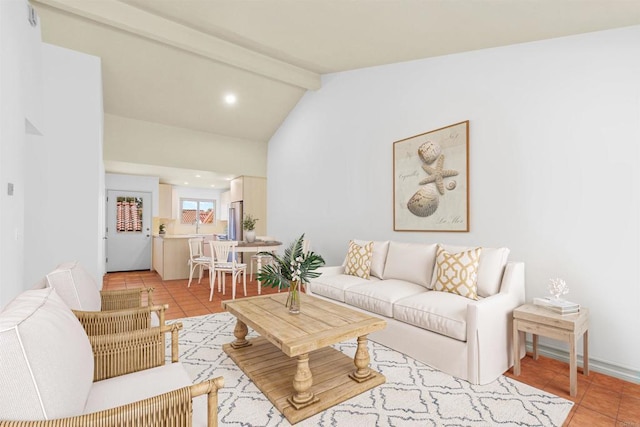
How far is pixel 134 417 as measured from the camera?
40.0 inches

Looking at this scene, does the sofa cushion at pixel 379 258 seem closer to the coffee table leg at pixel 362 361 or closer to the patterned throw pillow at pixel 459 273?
the patterned throw pillow at pixel 459 273

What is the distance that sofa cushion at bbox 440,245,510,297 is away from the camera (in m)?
2.79

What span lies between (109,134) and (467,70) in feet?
19.2

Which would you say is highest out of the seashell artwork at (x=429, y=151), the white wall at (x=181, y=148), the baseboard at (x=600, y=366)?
the white wall at (x=181, y=148)

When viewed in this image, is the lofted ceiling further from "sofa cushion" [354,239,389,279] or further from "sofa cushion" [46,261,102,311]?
"sofa cushion" [46,261,102,311]

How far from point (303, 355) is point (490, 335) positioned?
1.44 m

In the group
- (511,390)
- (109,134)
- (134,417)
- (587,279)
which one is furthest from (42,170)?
(587,279)

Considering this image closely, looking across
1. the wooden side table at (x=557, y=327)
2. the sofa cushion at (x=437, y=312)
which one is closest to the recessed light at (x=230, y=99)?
the sofa cushion at (x=437, y=312)

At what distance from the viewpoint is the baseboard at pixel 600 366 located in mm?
2355

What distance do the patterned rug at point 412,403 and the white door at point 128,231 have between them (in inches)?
239

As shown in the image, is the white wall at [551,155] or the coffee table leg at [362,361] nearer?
the coffee table leg at [362,361]

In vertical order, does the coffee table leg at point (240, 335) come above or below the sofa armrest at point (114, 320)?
below

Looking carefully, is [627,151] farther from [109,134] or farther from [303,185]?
[109,134]

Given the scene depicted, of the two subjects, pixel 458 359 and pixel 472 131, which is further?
pixel 472 131
